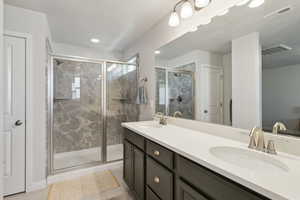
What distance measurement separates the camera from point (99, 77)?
2.68m

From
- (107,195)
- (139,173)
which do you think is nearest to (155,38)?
(139,173)

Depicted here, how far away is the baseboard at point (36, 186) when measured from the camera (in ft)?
6.08

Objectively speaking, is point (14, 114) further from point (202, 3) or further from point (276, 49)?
point (276, 49)

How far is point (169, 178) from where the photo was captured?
106 centimetres

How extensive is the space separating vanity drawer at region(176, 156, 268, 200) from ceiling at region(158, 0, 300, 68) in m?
0.87

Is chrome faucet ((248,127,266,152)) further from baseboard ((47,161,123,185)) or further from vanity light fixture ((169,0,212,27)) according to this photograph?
baseboard ((47,161,123,185))

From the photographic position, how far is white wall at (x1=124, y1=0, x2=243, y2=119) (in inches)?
57.0

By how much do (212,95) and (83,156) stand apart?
8.91ft

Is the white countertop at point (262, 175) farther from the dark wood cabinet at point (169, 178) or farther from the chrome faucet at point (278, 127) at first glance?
the chrome faucet at point (278, 127)

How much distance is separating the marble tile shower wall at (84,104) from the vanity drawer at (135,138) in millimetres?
1066

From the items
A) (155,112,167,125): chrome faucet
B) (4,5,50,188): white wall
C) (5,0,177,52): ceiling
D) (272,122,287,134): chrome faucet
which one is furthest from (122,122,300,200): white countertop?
(4,5,50,188): white wall

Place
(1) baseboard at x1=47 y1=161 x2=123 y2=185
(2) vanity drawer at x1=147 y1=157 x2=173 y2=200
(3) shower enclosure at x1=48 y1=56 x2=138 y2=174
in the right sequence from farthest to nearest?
(3) shower enclosure at x1=48 y1=56 x2=138 y2=174 → (1) baseboard at x1=47 y1=161 x2=123 y2=185 → (2) vanity drawer at x1=147 y1=157 x2=173 y2=200

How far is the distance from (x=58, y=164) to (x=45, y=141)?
79cm

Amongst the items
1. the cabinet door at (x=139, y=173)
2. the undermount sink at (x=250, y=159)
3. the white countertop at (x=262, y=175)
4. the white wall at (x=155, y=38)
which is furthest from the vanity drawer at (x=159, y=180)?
the white wall at (x=155, y=38)
